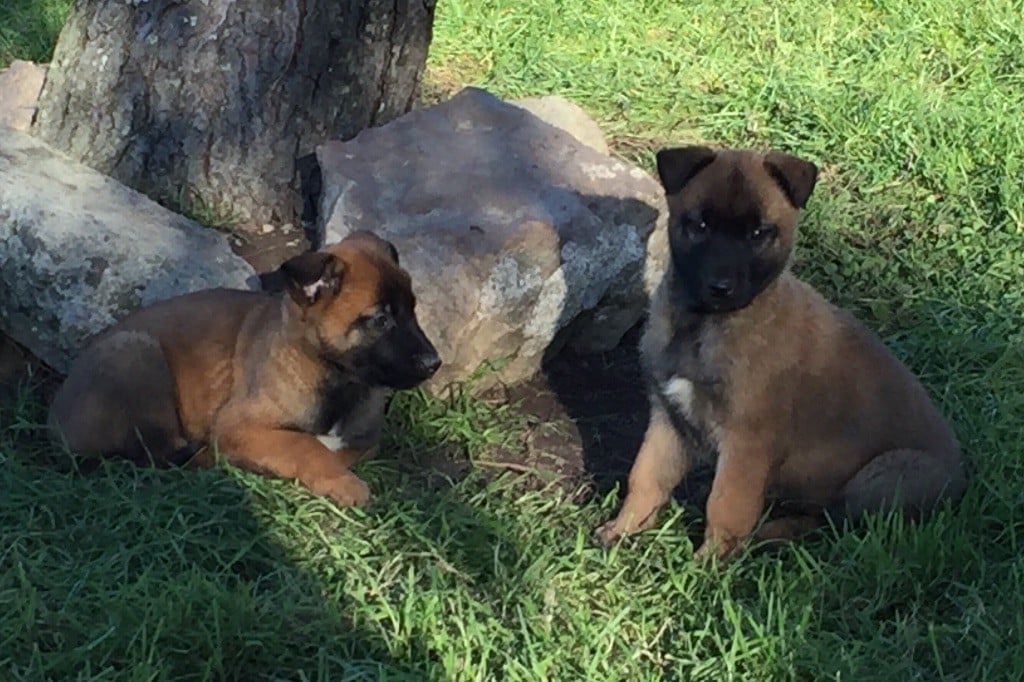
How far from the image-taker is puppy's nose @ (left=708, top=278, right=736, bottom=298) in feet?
14.8

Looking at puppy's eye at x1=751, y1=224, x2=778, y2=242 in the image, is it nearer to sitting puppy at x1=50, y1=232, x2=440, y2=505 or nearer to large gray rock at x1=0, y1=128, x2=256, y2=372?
sitting puppy at x1=50, y1=232, x2=440, y2=505

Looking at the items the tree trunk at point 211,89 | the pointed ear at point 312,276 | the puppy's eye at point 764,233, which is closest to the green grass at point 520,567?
the pointed ear at point 312,276

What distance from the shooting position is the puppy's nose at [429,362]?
16.1 ft

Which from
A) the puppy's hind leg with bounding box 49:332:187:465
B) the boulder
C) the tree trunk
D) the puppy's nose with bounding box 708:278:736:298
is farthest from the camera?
the boulder

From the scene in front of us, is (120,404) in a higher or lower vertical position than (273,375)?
lower

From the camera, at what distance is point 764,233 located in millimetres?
4641

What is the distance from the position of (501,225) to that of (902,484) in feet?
6.29

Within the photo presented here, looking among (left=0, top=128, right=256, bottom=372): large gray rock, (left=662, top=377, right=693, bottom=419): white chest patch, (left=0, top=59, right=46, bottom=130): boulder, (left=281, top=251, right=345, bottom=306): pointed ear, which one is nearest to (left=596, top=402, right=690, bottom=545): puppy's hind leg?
(left=662, top=377, right=693, bottom=419): white chest patch

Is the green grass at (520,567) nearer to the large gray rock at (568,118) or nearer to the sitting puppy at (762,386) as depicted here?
the sitting puppy at (762,386)

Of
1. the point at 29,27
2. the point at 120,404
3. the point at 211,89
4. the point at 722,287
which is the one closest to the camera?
the point at 722,287

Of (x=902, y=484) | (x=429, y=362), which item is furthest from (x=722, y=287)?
(x=429, y=362)

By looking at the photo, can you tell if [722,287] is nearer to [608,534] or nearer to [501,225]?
[608,534]

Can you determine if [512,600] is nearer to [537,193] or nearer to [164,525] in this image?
[164,525]

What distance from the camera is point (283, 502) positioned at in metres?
4.79
